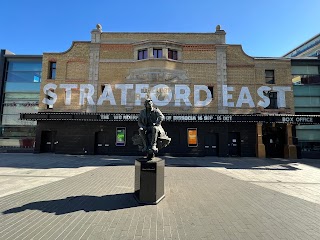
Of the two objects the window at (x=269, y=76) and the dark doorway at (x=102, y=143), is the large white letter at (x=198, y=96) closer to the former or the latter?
the window at (x=269, y=76)

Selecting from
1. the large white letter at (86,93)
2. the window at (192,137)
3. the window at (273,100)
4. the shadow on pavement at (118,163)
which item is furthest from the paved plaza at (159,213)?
the window at (273,100)

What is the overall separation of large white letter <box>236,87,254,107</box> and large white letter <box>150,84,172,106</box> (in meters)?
7.22

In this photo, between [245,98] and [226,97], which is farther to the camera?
[245,98]

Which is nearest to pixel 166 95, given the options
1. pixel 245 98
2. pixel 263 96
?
pixel 245 98

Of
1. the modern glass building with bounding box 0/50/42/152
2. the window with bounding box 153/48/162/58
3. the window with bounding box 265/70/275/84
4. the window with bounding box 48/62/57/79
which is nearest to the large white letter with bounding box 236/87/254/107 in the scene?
the window with bounding box 265/70/275/84

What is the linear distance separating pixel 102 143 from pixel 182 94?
9.71m

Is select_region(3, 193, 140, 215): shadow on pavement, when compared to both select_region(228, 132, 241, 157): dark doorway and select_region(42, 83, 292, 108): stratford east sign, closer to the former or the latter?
select_region(42, 83, 292, 108): stratford east sign

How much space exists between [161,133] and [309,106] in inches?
914

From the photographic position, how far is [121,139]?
1934 centimetres

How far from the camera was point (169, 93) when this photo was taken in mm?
19500

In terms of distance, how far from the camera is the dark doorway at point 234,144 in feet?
63.9

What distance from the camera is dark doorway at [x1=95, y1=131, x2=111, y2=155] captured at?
19391mm

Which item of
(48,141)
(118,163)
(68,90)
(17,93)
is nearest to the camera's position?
(118,163)

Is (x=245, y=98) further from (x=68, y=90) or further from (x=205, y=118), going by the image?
(x=68, y=90)
